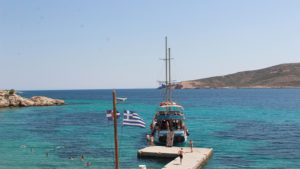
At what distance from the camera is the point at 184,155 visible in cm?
3222

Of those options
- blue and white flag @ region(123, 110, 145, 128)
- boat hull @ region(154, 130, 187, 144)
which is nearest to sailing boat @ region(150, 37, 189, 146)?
boat hull @ region(154, 130, 187, 144)

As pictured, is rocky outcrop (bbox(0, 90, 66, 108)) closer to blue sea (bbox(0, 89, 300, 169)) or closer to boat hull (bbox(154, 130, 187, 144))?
blue sea (bbox(0, 89, 300, 169))

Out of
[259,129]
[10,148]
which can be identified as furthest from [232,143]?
[10,148]

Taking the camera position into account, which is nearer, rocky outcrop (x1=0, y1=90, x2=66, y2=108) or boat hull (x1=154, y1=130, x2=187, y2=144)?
boat hull (x1=154, y1=130, x2=187, y2=144)

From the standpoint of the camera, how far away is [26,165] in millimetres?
32562

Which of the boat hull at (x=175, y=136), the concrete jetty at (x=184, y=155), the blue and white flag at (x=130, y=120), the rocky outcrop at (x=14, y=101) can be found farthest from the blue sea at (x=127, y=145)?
the rocky outcrop at (x=14, y=101)

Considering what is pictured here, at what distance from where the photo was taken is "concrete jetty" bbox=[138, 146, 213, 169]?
28591mm

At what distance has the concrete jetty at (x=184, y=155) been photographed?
93.8ft

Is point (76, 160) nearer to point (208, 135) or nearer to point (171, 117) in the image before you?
point (171, 117)

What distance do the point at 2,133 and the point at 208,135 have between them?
125 ft

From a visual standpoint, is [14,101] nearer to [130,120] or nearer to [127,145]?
[127,145]

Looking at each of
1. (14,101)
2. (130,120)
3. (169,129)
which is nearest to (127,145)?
(169,129)

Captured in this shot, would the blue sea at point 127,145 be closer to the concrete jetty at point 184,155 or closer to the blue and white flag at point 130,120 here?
the concrete jetty at point 184,155

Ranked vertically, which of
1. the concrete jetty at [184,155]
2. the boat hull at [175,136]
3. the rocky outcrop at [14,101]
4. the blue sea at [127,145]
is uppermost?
the rocky outcrop at [14,101]
